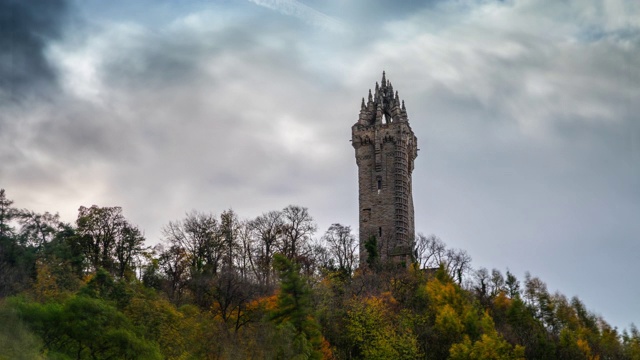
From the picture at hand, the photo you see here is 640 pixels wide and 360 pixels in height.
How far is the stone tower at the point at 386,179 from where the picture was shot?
246 ft

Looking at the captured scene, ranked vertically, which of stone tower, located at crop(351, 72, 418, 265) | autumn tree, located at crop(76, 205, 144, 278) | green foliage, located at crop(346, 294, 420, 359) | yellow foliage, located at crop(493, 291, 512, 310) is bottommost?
green foliage, located at crop(346, 294, 420, 359)

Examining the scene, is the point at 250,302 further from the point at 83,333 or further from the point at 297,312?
the point at 83,333

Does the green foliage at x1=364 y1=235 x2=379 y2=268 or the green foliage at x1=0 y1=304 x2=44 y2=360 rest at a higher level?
the green foliage at x1=364 y1=235 x2=379 y2=268

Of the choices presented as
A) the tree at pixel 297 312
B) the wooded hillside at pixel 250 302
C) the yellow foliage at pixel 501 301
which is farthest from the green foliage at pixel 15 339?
the yellow foliage at pixel 501 301

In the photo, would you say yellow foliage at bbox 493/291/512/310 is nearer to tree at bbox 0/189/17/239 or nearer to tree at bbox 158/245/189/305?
tree at bbox 158/245/189/305

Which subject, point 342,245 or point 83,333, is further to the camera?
point 342,245

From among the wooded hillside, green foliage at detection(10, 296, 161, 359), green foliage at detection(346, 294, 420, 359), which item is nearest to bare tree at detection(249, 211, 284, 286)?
the wooded hillside

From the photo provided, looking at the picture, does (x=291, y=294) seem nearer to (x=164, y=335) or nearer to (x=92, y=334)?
(x=164, y=335)

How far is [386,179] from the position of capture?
77625 mm

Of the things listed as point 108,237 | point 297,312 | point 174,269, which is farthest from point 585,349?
point 108,237

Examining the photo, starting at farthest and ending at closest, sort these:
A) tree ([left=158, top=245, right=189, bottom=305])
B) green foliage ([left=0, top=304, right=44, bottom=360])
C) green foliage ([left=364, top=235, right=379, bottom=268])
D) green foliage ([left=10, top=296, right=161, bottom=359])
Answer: green foliage ([left=364, top=235, right=379, bottom=268]) → tree ([left=158, top=245, right=189, bottom=305]) → green foliage ([left=10, top=296, right=161, bottom=359]) → green foliage ([left=0, top=304, right=44, bottom=360])

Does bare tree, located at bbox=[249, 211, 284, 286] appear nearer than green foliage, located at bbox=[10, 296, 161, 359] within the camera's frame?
No

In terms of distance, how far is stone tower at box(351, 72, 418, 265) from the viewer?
75125mm

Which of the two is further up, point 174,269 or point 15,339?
point 174,269
